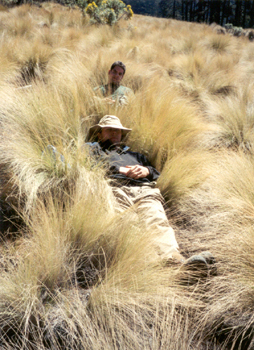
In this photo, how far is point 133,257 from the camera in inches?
74.2

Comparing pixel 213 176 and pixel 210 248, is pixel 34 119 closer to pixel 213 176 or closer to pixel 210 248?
pixel 213 176

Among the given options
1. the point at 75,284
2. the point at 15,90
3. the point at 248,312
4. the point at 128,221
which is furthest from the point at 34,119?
the point at 248,312

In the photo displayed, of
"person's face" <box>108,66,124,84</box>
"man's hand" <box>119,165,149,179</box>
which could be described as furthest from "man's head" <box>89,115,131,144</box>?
"person's face" <box>108,66,124,84</box>

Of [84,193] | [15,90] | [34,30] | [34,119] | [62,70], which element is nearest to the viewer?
[84,193]

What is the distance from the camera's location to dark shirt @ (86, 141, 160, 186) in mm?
2928

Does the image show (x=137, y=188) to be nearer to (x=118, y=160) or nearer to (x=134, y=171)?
(x=134, y=171)

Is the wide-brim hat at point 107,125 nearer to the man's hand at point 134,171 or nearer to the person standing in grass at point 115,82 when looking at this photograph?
the man's hand at point 134,171

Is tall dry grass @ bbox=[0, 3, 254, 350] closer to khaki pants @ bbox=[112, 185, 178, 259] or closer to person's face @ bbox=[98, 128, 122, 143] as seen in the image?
khaki pants @ bbox=[112, 185, 178, 259]

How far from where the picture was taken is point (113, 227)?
6.86 ft

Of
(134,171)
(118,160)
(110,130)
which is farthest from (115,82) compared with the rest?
(134,171)

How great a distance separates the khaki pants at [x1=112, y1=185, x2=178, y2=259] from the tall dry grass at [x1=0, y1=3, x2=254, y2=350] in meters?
0.15

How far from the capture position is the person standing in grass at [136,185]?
2156 mm

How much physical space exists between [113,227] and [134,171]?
97cm

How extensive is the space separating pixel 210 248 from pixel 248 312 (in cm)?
61
